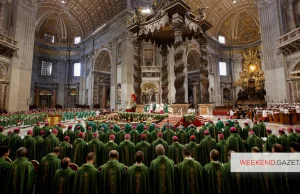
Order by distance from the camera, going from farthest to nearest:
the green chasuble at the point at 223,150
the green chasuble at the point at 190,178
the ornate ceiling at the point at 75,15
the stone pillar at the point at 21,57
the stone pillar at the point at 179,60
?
the ornate ceiling at the point at 75,15
the stone pillar at the point at 21,57
the stone pillar at the point at 179,60
the green chasuble at the point at 223,150
the green chasuble at the point at 190,178

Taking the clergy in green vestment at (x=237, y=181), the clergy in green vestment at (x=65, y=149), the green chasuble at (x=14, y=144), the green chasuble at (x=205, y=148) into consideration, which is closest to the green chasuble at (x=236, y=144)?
the green chasuble at (x=205, y=148)

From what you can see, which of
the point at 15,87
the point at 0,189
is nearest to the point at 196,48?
the point at 15,87

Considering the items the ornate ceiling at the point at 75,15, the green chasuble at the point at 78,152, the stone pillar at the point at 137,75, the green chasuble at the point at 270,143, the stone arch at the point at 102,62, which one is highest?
the ornate ceiling at the point at 75,15

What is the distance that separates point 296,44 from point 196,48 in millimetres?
12508

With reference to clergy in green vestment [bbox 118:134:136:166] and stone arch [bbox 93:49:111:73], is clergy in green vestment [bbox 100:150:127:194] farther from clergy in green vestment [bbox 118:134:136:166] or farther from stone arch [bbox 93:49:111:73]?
stone arch [bbox 93:49:111:73]

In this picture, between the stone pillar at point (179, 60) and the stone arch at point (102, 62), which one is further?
the stone arch at point (102, 62)

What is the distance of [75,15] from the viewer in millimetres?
26375

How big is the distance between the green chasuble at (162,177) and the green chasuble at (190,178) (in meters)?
0.16

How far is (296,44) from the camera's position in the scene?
39.6ft

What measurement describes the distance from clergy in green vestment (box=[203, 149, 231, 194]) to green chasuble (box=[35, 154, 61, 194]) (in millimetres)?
2680

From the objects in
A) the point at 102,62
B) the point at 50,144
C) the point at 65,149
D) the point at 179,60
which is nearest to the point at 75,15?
the point at 102,62

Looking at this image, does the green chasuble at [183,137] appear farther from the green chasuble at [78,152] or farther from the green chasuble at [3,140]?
the green chasuble at [3,140]

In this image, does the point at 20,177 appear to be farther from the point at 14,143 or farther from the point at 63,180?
the point at 14,143

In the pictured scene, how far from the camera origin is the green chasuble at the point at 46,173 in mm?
2764
